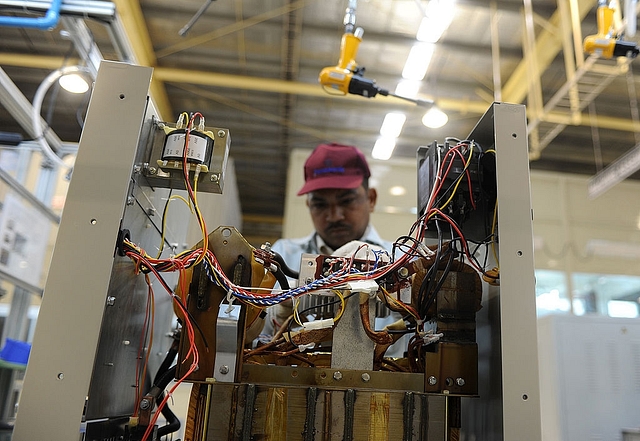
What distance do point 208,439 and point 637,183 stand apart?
17.8ft

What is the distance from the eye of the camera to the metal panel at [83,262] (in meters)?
0.68

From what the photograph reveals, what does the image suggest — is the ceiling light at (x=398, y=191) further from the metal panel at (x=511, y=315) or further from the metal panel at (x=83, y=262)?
the metal panel at (x=83, y=262)

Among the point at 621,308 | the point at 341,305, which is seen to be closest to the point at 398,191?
the point at 621,308

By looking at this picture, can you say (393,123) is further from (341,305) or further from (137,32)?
(341,305)

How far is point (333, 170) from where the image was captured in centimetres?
167

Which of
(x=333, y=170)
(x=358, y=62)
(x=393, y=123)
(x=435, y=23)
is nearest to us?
(x=333, y=170)

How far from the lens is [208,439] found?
76 centimetres

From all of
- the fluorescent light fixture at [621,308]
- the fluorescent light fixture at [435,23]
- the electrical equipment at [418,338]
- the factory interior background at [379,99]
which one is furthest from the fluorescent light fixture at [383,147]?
the electrical equipment at [418,338]

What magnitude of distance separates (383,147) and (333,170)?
9.08 feet

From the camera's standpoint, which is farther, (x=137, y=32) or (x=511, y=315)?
(x=137, y=32)

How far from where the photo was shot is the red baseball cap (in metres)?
1.65

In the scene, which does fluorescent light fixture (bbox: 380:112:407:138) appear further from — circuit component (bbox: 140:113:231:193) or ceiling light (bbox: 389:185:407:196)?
circuit component (bbox: 140:113:231:193)

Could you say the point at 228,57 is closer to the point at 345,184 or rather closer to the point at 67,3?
the point at 67,3

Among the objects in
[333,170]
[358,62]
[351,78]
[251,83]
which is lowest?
[333,170]
